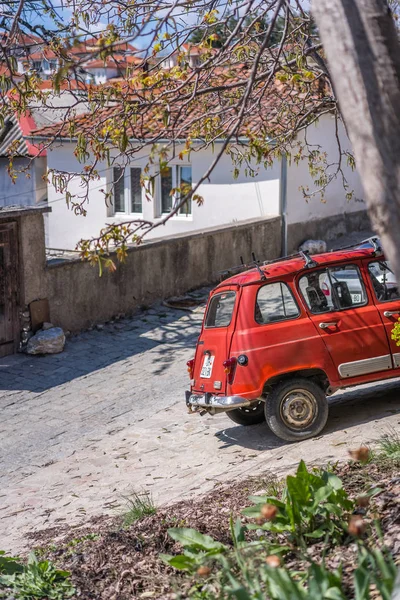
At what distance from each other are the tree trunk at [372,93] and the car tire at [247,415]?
6.79 meters

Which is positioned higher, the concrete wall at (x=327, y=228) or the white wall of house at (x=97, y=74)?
the white wall of house at (x=97, y=74)

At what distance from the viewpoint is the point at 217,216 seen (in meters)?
22.0

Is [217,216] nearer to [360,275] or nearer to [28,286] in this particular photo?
[28,286]

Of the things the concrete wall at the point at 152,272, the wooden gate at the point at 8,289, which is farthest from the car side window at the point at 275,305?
the concrete wall at the point at 152,272

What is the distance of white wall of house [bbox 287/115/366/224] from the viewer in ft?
70.5

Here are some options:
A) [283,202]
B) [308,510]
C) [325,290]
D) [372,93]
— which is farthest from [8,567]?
[283,202]

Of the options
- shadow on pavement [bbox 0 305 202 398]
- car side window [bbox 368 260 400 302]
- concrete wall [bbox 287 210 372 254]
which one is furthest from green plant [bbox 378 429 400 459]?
concrete wall [bbox 287 210 372 254]

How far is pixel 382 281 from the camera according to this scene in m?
10.0

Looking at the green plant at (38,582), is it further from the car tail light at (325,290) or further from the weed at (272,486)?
the car tail light at (325,290)

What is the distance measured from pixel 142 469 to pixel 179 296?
869 cm

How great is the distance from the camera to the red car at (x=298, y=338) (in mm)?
9453

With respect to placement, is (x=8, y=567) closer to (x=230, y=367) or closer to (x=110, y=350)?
(x=230, y=367)

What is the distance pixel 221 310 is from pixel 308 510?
15.6 feet

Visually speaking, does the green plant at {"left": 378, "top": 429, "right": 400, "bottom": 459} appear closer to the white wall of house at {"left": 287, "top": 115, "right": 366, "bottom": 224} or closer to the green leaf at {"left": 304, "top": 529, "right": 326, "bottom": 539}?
the green leaf at {"left": 304, "top": 529, "right": 326, "bottom": 539}
